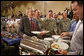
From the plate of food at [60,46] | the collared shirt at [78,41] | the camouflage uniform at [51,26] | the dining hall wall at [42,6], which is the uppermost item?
the dining hall wall at [42,6]

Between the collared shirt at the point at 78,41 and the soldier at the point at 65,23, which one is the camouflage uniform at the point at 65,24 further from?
the collared shirt at the point at 78,41

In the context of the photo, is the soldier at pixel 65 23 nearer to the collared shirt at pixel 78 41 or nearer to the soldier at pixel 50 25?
the soldier at pixel 50 25

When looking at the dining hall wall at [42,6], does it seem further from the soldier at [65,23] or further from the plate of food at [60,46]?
the plate of food at [60,46]

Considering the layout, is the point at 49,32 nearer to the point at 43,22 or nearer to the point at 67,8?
the point at 43,22

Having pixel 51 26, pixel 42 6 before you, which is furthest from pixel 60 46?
pixel 42 6

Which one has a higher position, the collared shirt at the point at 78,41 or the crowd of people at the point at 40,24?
the crowd of people at the point at 40,24

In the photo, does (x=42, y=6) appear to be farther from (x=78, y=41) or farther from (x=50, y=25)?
(x=78, y=41)

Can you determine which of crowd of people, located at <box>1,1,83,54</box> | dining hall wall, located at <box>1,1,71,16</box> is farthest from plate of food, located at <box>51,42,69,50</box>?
dining hall wall, located at <box>1,1,71,16</box>

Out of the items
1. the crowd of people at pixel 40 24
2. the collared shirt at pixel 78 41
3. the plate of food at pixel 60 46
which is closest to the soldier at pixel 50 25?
the crowd of people at pixel 40 24

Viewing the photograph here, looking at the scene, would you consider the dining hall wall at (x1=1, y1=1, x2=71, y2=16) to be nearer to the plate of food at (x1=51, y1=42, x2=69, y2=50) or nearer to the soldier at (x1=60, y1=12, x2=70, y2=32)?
the soldier at (x1=60, y1=12, x2=70, y2=32)

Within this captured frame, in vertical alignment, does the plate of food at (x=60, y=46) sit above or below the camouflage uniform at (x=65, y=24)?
below

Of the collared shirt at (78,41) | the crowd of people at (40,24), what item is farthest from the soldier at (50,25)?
the collared shirt at (78,41)

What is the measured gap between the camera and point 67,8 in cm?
110

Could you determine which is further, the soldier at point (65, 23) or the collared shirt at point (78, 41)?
the soldier at point (65, 23)
